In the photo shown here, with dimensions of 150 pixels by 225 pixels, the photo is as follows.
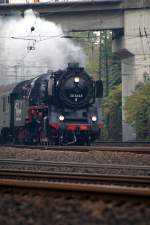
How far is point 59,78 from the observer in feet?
84.1

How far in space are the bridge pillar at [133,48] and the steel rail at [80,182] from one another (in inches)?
1154

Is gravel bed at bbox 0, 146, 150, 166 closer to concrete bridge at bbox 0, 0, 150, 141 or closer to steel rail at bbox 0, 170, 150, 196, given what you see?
steel rail at bbox 0, 170, 150, 196

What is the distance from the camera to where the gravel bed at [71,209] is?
755 cm

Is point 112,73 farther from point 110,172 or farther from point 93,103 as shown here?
point 110,172

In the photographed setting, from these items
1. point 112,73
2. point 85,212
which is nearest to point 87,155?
point 85,212

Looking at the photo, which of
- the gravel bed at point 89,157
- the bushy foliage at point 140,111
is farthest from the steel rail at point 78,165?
the bushy foliage at point 140,111

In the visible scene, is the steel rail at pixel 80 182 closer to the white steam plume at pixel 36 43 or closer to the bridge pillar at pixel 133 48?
the white steam plume at pixel 36 43

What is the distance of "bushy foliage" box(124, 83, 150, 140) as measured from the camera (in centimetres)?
4131

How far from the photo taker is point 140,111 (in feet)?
136

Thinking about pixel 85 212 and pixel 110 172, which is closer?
pixel 85 212

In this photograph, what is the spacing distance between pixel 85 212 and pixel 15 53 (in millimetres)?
32131

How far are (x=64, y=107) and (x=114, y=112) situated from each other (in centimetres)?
2620

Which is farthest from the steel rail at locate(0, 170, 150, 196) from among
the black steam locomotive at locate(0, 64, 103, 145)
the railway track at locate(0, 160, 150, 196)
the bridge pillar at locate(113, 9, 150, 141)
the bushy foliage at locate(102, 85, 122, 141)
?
the bushy foliage at locate(102, 85, 122, 141)

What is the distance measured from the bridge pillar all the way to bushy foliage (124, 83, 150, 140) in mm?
1886
